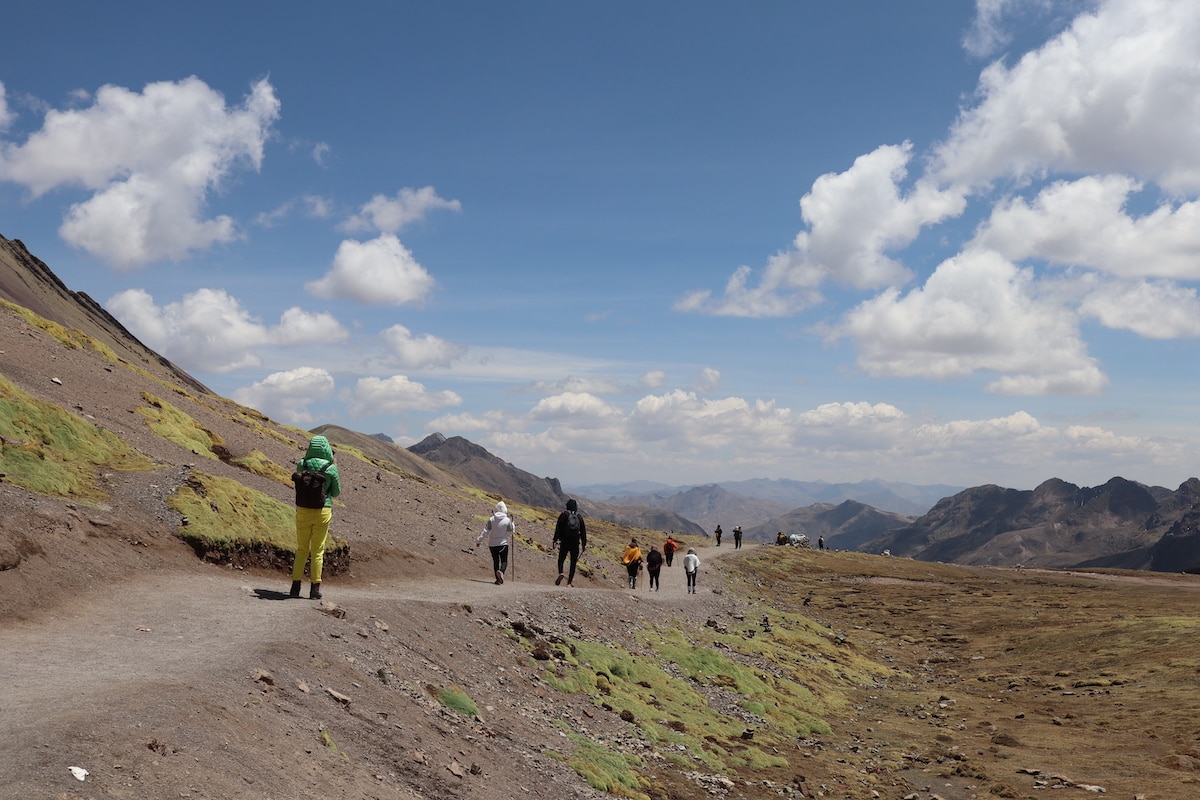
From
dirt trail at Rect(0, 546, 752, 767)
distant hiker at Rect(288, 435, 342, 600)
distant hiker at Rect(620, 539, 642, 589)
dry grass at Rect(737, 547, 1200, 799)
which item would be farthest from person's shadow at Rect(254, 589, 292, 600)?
distant hiker at Rect(620, 539, 642, 589)

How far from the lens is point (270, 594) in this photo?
1908 cm

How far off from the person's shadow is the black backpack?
273 cm

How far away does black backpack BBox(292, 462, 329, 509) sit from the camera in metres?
17.4

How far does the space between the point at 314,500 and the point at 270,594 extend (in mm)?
3444

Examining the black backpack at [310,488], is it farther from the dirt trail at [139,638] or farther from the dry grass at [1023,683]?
the dry grass at [1023,683]

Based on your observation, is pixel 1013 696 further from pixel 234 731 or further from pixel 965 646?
pixel 234 731

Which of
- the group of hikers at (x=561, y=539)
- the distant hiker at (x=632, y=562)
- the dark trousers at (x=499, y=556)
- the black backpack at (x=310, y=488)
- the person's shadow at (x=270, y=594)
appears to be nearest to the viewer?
the black backpack at (x=310, y=488)

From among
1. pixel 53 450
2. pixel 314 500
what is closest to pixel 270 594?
pixel 314 500

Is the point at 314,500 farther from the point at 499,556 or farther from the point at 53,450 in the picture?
the point at 499,556

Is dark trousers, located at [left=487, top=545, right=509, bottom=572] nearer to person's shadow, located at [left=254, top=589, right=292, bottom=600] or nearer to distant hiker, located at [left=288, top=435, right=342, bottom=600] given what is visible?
person's shadow, located at [left=254, top=589, right=292, bottom=600]

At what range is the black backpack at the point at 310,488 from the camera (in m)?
17.4

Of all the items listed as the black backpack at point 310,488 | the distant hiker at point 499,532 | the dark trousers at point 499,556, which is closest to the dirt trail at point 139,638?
the black backpack at point 310,488

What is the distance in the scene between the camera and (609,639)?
26.3 metres

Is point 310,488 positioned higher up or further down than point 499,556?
higher up
